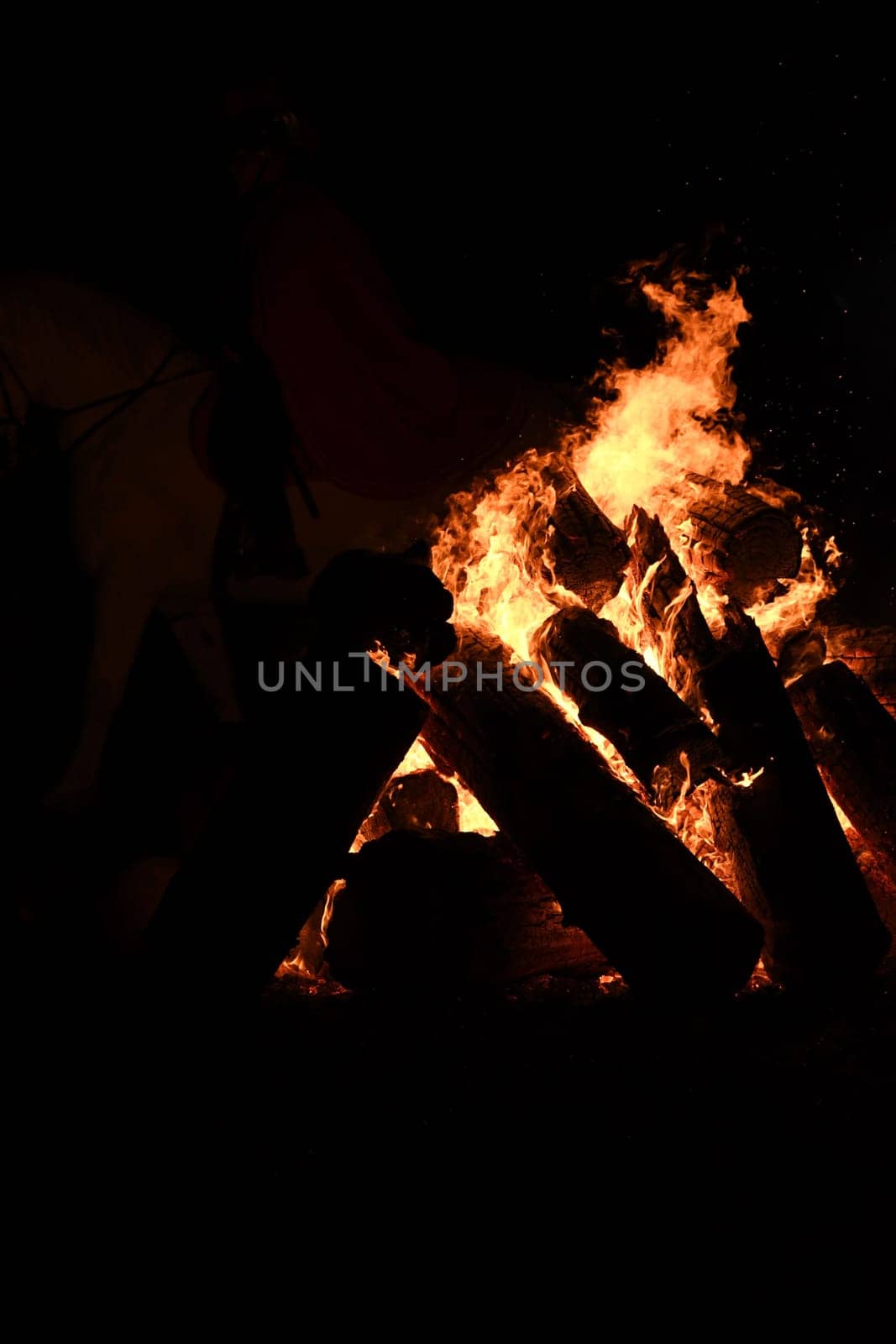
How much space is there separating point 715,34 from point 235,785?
185 inches

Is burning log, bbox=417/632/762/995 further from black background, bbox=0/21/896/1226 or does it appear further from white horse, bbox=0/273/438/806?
white horse, bbox=0/273/438/806

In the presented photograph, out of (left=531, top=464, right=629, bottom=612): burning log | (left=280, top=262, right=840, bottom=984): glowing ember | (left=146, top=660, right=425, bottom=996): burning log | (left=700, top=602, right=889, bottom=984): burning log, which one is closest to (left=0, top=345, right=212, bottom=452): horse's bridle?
(left=280, top=262, right=840, bottom=984): glowing ember

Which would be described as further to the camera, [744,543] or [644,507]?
[644,507]

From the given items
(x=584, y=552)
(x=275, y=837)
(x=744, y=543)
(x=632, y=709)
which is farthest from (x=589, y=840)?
(x=744, y=543)

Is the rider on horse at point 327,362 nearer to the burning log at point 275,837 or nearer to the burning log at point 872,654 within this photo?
the burning log at point 275,837

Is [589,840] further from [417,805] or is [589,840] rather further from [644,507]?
[644,507]

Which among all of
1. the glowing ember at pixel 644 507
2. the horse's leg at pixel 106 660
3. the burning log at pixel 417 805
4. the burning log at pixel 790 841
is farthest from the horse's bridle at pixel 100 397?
the burning log at pixel 790 841

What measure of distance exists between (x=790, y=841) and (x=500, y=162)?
390 cm

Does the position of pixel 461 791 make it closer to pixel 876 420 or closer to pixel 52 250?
pixel 52 250

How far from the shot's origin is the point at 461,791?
406cm

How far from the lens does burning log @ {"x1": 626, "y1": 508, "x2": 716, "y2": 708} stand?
11.9ft

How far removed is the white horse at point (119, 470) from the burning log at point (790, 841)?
6.67 ft

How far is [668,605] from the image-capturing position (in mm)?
3832

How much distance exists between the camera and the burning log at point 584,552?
3822 millimetres
